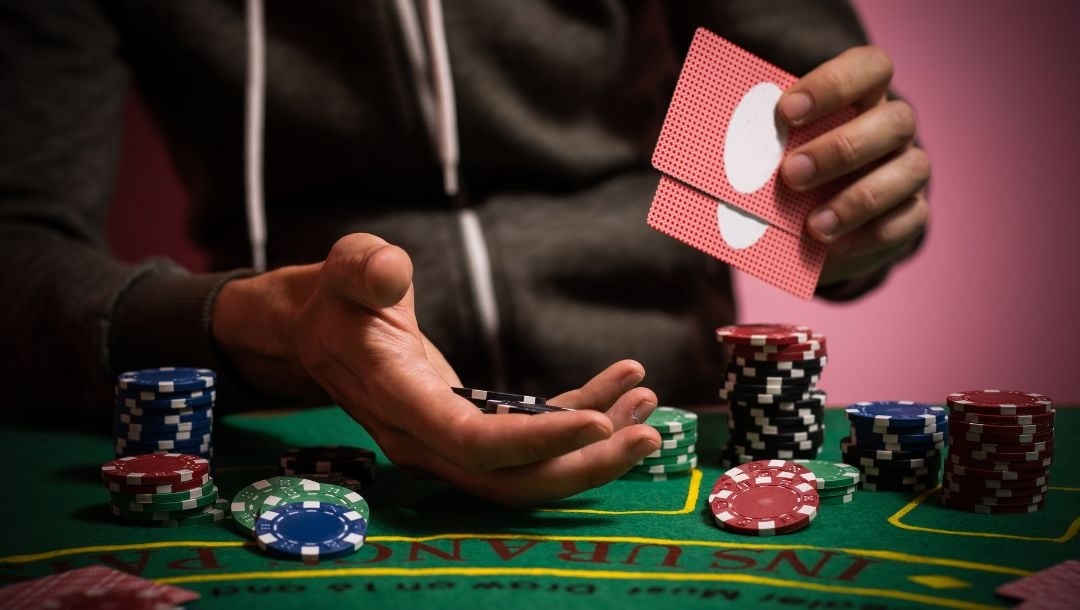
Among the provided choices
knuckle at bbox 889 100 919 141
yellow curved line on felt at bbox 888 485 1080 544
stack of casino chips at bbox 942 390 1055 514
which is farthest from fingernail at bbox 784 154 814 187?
yellow curved line on felt at bbox 888 485 1080 544

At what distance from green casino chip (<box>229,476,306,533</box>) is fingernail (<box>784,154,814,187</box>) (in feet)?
3.49

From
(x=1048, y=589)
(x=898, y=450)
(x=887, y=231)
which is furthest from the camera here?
(x=887, y=231)

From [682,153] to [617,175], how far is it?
74cm

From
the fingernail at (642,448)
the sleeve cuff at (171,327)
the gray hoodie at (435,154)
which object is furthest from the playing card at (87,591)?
the gray hoodie at (435,154)

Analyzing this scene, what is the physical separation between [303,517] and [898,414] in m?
1.00

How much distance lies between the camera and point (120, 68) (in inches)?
105

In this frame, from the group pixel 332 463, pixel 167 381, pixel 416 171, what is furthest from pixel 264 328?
pixel 416 171

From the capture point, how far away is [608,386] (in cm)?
156

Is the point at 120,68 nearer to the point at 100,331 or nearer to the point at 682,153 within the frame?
the point at 100,331

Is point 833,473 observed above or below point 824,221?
below

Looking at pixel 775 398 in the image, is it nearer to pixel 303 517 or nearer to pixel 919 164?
pixel 919 164

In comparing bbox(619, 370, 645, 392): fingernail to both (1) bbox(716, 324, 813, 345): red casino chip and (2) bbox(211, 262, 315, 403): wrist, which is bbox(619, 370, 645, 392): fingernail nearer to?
(1) bbox(716, 324, 813, 345): red casino chip

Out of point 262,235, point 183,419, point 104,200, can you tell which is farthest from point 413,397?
point 104,200

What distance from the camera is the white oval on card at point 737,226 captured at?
1895 mm
